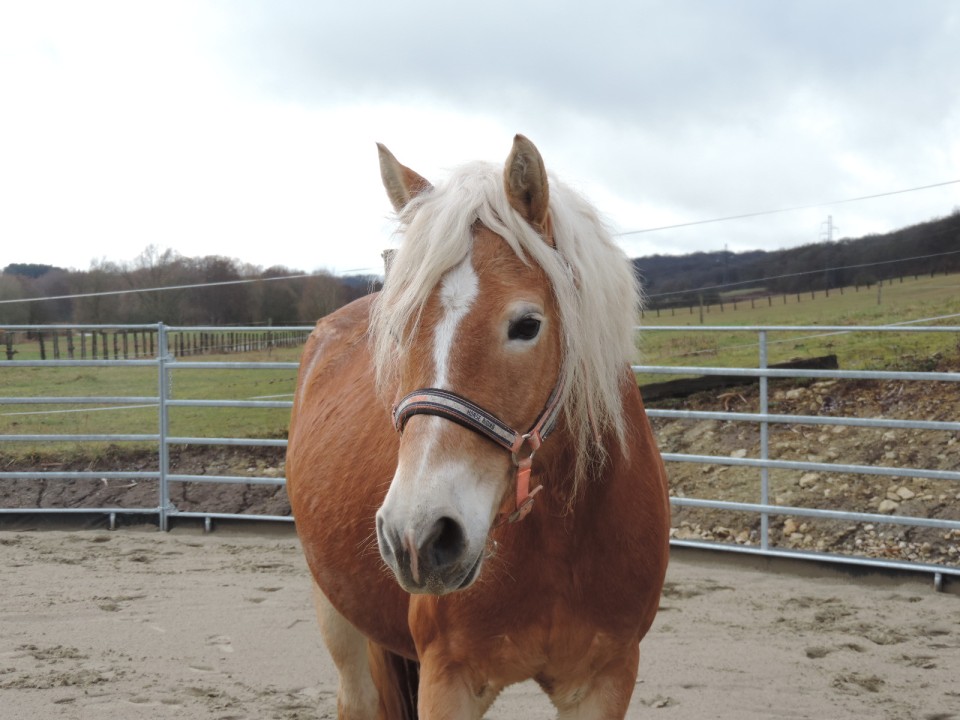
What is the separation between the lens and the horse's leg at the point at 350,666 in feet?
8.93

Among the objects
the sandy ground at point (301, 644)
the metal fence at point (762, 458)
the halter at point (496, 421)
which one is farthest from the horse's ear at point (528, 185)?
the metal fence at point (762, 458)

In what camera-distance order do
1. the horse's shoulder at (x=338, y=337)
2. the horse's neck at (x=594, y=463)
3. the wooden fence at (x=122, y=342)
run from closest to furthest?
the horse's neck at (x=594, y=463), the horse's shoulder at (x=338, y=337), the wooden fence at (x=122, y=342)

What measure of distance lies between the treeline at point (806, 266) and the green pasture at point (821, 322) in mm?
120

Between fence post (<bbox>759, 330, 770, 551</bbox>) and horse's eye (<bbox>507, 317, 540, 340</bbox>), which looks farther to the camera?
fence post (<bbox>759, 330, 770, 551</bbox>)

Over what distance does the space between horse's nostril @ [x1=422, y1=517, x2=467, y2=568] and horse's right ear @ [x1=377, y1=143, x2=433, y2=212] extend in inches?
30.8

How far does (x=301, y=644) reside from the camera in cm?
403

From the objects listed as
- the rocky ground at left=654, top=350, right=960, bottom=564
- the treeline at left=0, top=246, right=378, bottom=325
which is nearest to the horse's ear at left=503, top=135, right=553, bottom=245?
the rocky ground at left=654, top=350, right=960, bottom=564

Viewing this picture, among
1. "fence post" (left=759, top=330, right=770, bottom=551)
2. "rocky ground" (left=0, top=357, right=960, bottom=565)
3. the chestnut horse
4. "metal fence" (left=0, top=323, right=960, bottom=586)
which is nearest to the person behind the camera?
the chestnut horse

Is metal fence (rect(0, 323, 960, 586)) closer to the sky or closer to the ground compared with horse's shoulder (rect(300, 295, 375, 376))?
closer to the ground

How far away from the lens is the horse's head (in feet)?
4.28

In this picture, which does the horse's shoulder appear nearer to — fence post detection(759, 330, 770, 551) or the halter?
the halter

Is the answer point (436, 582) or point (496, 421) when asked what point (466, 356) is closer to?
point (496, 421)

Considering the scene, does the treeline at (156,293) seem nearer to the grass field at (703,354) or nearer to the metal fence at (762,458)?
the grass field at (703,354)

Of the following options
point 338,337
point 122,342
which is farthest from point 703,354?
point 338,337
